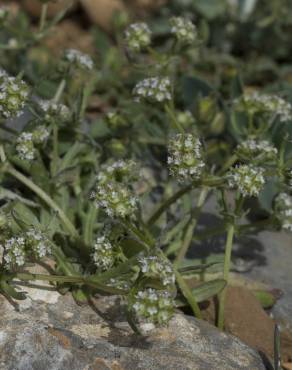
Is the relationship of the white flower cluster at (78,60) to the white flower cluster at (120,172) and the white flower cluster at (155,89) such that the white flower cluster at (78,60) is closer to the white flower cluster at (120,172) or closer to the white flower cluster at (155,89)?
the white flower cluster at (155,89)

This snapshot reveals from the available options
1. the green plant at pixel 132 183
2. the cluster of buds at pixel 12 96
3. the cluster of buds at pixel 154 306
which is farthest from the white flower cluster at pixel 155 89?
the cluster of buds at pixel 154 306

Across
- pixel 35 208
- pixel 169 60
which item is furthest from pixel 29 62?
pixel 35 208

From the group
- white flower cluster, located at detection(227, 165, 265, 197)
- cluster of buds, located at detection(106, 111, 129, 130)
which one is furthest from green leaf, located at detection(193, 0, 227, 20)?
white flower cluster, located at detection(227, 165, 265, 197)

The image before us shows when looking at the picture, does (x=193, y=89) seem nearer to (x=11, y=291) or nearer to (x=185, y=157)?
(x=185, y=157)

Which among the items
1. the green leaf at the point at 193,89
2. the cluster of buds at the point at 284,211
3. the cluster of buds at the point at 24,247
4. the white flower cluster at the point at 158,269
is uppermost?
the green leaf at the point at 193,89

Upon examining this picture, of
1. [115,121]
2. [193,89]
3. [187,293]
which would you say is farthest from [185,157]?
[193,89]

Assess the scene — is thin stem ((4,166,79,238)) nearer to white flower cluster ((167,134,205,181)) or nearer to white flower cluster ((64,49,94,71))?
white flower cluster ((167,134,205,181))
